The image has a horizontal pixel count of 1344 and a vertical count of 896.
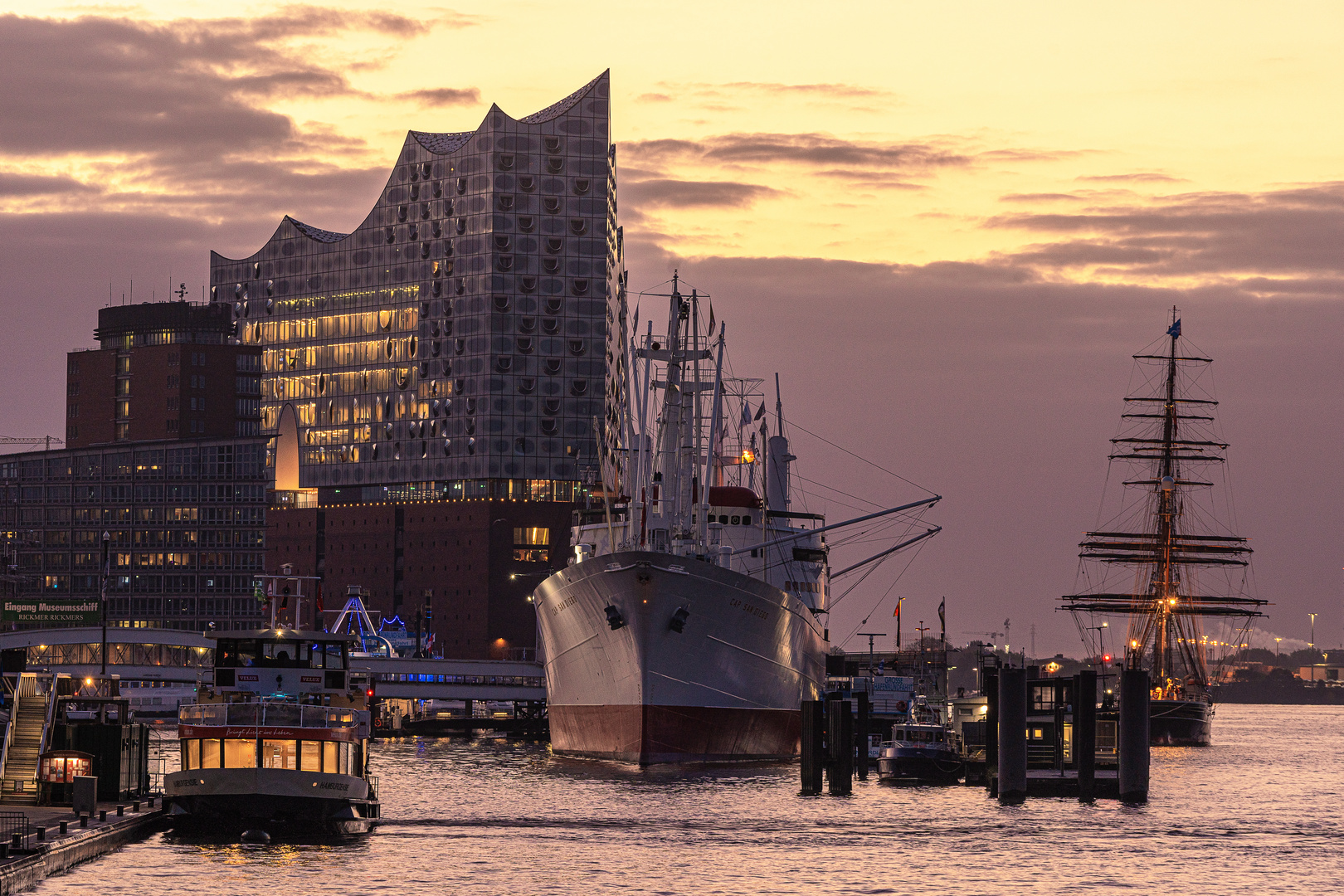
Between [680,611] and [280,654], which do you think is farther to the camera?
[680,611]

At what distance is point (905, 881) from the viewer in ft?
197

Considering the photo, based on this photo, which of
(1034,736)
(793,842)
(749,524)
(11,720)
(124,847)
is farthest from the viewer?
(749,524)

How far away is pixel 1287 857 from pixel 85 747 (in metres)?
44.9

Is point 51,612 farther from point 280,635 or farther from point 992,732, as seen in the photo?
point 280,635

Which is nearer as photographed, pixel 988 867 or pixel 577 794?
pixel 988 867

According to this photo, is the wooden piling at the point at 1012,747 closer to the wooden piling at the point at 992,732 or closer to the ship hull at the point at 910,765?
the wooden piling at the point at 992,732

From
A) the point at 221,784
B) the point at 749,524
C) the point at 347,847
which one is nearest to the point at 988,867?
the point at 347,847

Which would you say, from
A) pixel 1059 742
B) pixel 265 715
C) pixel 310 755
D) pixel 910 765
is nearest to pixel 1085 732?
pixel 1059 742

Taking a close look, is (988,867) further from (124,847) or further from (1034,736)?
(1034,736)

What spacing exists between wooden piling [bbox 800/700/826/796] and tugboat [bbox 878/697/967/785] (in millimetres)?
11765

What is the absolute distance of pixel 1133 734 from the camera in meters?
83.4

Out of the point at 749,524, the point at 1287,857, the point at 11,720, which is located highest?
the point at 749,524

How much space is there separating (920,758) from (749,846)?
33.6 m

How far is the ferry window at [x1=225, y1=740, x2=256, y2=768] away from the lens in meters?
63.1
